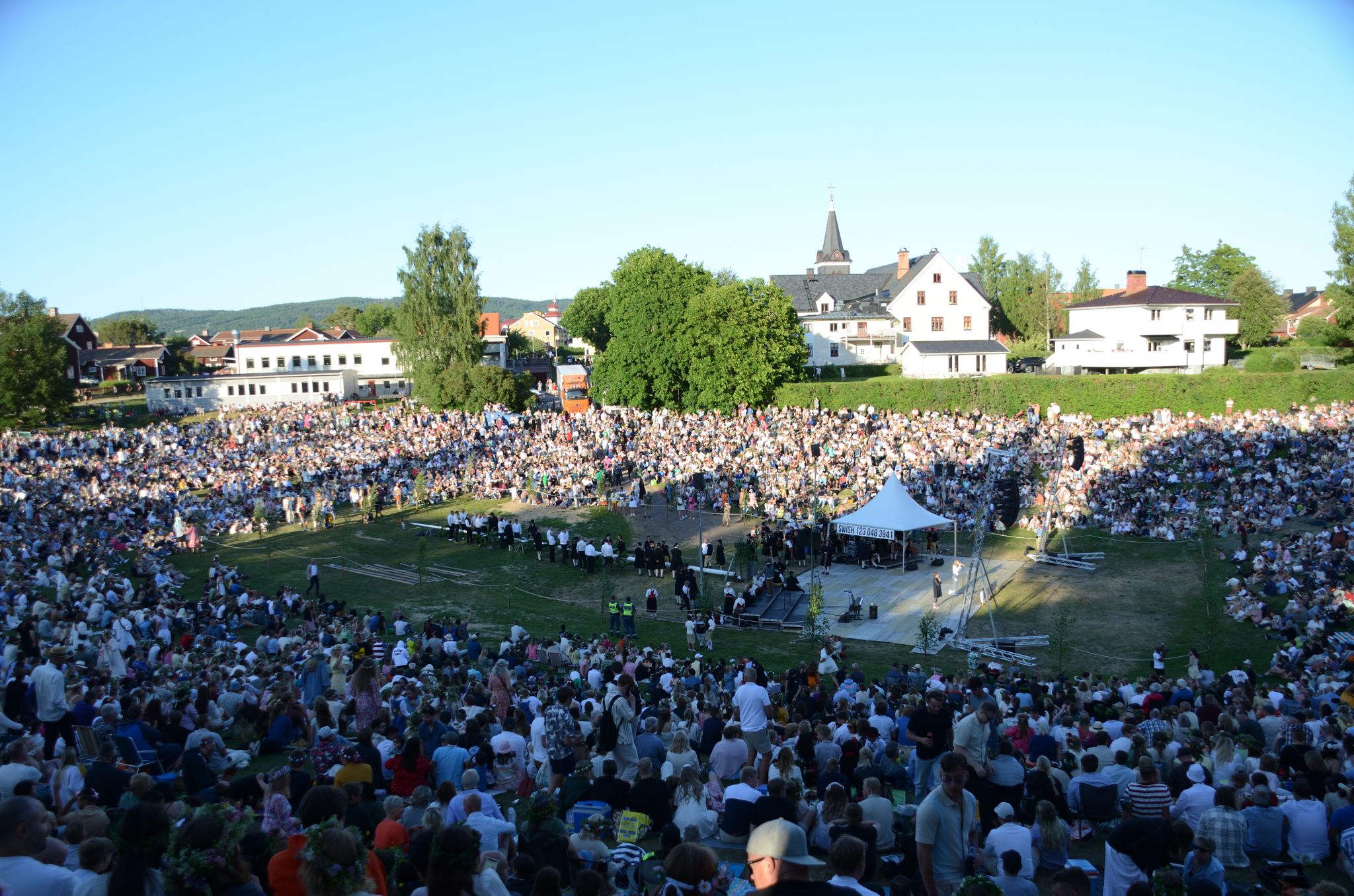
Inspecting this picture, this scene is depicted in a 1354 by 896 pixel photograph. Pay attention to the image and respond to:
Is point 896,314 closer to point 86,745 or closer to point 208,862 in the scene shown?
point 86,745

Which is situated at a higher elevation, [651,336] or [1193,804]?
[651,336]

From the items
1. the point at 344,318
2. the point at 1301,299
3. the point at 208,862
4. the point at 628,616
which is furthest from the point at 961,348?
the point at 344,318

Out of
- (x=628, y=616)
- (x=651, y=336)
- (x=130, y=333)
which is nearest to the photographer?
(x=628, y=616)

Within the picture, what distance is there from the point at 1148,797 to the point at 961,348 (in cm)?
4580

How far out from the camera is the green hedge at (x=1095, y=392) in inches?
1422

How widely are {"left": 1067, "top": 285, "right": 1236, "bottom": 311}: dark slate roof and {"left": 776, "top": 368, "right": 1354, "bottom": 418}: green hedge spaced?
39.1ft

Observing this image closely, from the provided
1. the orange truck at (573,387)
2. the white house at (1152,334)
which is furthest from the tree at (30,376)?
the white house at (1152,334)

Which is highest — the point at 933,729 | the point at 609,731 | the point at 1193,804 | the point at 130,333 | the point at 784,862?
the point at 130,333

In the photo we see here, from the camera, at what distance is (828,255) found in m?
88.6

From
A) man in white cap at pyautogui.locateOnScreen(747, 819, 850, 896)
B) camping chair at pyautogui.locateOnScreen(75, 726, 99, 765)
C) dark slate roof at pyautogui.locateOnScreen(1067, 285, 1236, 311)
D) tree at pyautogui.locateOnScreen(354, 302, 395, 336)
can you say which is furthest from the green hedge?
tree at pyautogui.locateOnScreen(354, 302, 395, 336)

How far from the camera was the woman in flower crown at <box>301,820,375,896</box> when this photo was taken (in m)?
4.46

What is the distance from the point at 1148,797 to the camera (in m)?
7.49

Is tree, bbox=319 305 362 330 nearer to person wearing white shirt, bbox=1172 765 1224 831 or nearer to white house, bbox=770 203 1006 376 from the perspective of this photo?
white house, bbox=770 203 1006 376

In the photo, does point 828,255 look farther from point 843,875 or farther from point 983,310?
point 843,875
